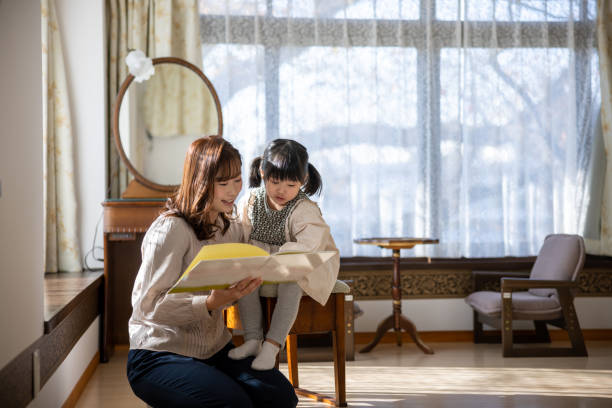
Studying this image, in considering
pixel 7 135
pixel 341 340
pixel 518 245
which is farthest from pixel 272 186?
pixel 518 245

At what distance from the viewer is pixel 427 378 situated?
127 inches

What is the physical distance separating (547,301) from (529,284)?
229 mm

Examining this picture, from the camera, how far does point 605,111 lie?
431cm

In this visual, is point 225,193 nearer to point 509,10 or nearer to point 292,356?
point 292,356

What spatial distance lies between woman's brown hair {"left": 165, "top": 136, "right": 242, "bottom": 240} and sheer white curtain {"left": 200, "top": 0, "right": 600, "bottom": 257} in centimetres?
234

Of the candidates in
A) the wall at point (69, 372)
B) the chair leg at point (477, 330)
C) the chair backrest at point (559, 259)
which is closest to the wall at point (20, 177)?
the wall at point (69, 372)

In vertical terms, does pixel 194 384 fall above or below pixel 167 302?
below

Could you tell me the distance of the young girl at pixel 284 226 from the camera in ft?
7.24

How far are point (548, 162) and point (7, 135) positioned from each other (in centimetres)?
377

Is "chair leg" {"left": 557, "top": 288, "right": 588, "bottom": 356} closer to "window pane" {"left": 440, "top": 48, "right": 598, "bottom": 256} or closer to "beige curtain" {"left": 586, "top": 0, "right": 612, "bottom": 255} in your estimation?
"window pane" {"left": 440, "top": 48, "right": 598, "bottom": 256}

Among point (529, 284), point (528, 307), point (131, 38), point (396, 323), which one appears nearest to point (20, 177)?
point (131, 38)

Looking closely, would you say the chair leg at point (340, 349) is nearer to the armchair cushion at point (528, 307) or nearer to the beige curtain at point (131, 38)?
the armchair cushion at point (528, 307)

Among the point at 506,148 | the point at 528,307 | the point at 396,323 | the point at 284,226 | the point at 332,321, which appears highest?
the point at 506,148

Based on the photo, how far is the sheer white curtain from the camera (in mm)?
4199
